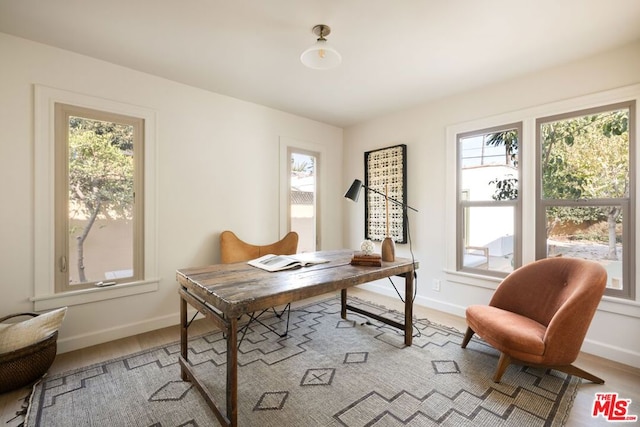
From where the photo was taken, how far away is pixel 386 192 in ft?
13.0

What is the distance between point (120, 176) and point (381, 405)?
2.82 m

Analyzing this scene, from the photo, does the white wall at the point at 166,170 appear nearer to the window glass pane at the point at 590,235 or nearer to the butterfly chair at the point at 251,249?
the butterfly chair at the point at 251,249

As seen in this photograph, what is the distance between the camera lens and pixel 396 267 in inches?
92.0

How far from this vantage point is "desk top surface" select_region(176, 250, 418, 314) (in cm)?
146

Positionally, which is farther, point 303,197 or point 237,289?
point 303,197

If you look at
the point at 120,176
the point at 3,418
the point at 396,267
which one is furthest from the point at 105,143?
the point at 396,267

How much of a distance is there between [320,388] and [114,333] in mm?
1968

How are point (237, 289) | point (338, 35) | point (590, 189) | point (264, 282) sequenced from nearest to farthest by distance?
point (237, 289) < point (264, 282) < point (338, 35) < point (590, 189)

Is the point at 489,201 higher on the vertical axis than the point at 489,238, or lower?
higher

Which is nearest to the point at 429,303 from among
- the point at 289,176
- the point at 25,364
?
the point at 289,176

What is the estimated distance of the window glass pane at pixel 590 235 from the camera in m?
2.37

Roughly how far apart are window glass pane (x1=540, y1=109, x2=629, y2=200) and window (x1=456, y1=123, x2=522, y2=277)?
26 cm

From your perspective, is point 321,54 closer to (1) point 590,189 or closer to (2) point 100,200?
(2) point 100,200

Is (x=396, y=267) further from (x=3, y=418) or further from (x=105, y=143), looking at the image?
(x=105, y=143)
